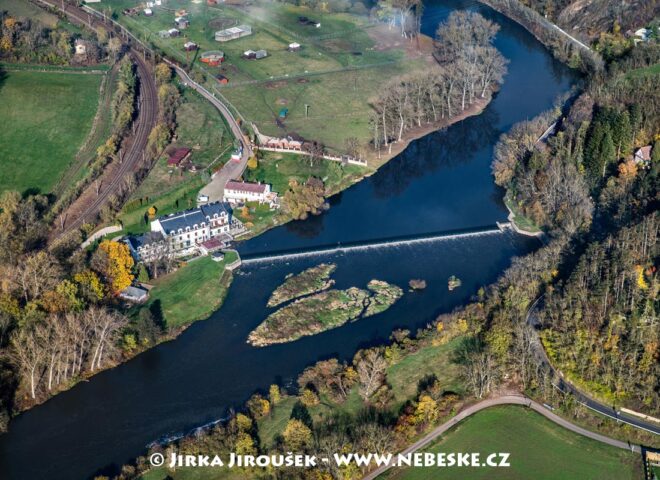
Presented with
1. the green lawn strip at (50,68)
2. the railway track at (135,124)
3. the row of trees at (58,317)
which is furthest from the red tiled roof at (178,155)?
the green lawn strip at (50,68)

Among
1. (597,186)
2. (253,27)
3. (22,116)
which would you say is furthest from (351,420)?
(253,27)

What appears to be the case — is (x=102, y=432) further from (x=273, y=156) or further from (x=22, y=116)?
(x=22, y=116)

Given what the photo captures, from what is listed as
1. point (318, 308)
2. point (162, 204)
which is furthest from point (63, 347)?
point (162, 204)

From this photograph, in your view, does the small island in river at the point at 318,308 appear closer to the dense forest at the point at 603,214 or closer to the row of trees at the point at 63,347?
the row of trees at the point at 63,347

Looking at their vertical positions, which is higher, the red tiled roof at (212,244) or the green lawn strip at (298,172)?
the green lawn strip at (298,172)

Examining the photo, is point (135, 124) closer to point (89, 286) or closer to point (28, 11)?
point (89, 286)

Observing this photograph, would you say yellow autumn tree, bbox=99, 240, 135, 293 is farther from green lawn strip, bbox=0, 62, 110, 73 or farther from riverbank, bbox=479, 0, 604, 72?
riverbank, bbox=479, 0, 604, 72
